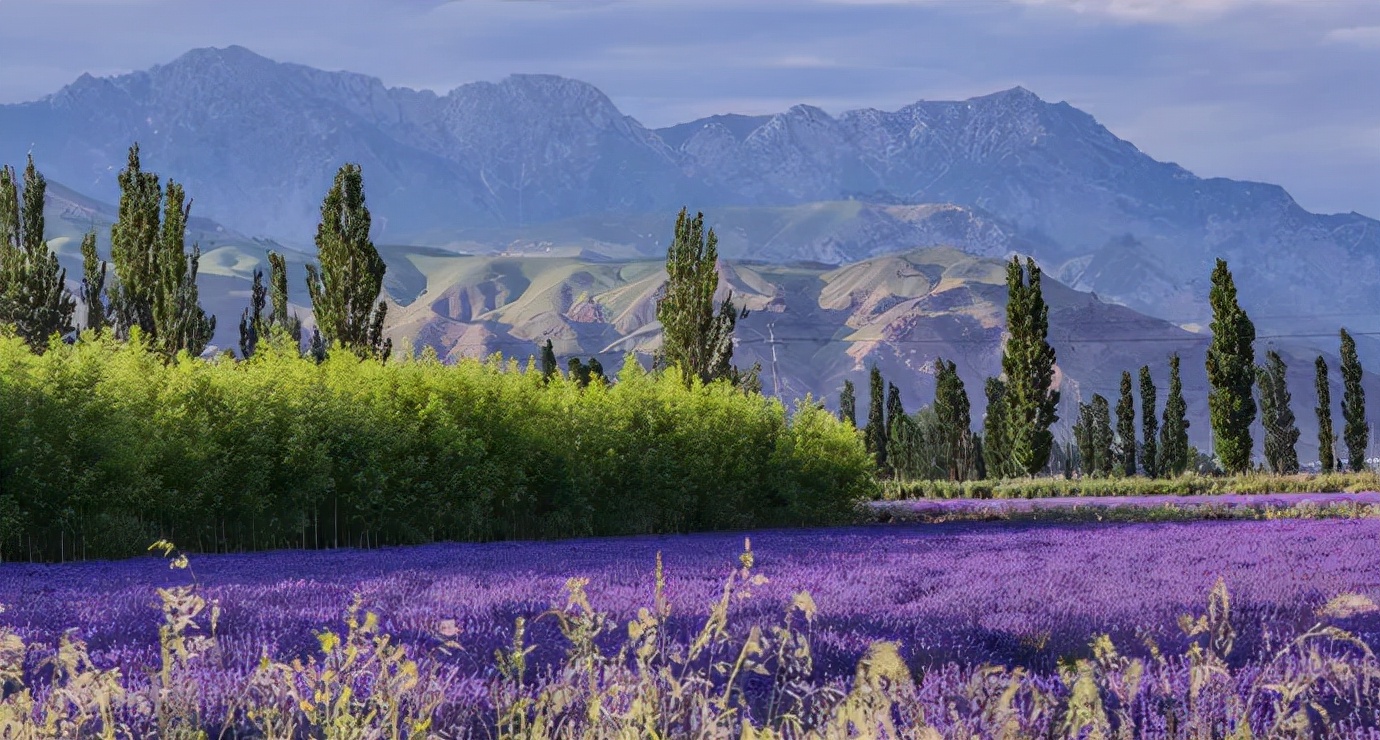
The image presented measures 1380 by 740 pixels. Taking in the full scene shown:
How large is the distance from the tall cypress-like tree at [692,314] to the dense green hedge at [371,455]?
6123mm

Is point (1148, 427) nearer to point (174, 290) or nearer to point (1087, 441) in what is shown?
point (1087, 441)

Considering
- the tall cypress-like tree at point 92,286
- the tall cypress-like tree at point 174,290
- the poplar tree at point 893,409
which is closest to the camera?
the tall cypress-like tree at point 174,290

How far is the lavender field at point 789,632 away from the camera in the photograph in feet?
16.8

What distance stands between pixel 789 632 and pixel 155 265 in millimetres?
34284

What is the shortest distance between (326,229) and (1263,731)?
30.4m

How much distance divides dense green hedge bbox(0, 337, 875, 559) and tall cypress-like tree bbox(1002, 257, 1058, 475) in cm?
2701

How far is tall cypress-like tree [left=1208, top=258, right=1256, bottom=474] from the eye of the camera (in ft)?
193

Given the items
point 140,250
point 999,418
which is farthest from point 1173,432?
point 140,250

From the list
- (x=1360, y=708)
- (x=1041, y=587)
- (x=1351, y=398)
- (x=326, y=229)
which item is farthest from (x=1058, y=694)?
(x=1351, y=398)

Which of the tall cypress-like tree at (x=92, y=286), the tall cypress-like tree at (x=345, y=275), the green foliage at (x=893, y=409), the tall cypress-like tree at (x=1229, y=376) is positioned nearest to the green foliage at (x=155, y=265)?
the tall cypress-like tree at (x=345, y=275)

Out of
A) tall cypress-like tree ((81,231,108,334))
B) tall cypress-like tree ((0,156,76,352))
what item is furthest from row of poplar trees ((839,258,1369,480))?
tall cypress-like tree ((0,156,76,352))

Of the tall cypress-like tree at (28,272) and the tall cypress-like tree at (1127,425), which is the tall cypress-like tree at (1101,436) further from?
the tall cypress-like tree at (28,272)

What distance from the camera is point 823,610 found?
9.44 m

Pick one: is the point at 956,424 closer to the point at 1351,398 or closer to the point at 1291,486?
the point at 1351,398
